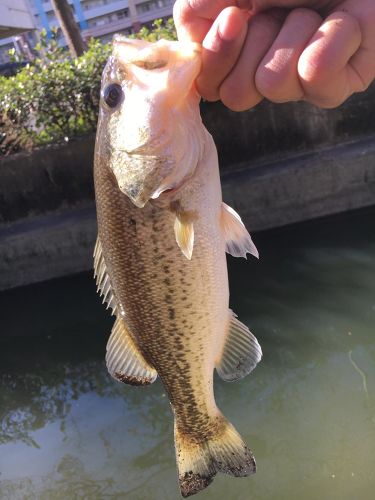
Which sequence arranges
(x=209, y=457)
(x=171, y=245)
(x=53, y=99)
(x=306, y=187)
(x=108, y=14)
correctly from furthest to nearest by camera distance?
1. (x=108, y=14)
2. (x=53, y=99)
3. (x=306, y=187)
4. (x=209, y=457)
5. (x=171, y=245)

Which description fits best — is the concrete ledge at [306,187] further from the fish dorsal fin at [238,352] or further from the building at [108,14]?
the building at [108,14]

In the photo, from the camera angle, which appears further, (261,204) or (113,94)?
(261,204)

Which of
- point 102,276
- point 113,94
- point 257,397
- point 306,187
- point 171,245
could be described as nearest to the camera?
point 113,94

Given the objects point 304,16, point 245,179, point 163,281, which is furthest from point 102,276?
point 245,179

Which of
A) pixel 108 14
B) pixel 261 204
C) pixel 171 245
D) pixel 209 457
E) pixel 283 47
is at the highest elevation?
pixel 283 47

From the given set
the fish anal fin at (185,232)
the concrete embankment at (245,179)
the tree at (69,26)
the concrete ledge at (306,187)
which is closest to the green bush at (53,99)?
the concrete embankment at (245,179)

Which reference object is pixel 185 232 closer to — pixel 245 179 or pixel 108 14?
pixel 245 179
